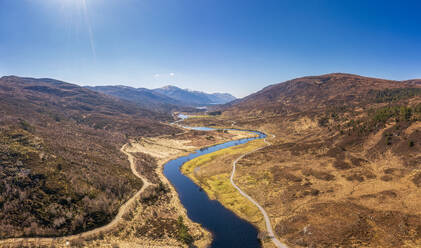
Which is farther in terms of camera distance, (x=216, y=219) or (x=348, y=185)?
(x=348, y=185)

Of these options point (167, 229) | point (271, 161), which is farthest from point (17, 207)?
point (271, 161)

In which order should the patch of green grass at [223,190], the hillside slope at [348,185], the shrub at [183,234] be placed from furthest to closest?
the patch of green grass at [223,190], the shrub at [183,234], the hillside slope at [348,185]

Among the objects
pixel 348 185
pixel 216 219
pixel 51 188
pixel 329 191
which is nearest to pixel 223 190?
pixel 216 219

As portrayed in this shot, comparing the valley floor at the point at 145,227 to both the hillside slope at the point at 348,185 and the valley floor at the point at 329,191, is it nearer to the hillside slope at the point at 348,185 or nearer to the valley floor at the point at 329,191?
the valley floor at the point at 329,191

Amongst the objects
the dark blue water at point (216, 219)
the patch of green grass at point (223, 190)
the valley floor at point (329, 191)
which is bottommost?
the dark blue water at point (216, 219)

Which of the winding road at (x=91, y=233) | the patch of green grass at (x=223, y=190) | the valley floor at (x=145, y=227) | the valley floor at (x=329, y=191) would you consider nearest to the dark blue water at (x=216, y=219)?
the patch of green grass at (x=223, y=190)

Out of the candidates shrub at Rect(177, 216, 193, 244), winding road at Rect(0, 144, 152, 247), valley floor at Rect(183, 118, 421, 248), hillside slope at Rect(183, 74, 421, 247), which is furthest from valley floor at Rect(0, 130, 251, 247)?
hillside slope at Rect(183, 74, 421, 247)

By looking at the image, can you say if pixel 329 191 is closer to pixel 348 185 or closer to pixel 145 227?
pixel 348 185

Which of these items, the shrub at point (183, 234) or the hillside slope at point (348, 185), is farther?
the shrub at point (183, 234)

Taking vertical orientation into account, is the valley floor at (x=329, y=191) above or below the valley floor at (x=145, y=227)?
above
